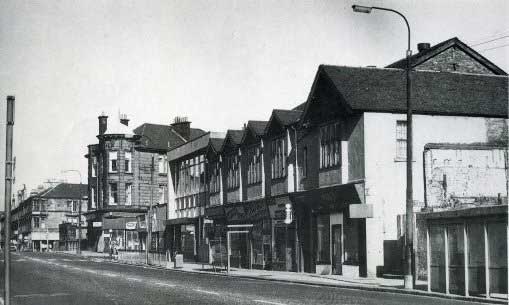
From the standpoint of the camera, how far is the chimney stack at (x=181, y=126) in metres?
86.4

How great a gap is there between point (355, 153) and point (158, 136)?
5618 centimetres

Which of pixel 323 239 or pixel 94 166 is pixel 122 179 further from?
pixel 323 239

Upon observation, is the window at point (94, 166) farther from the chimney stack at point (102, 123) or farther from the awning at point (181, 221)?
the awning at point (181, 221)

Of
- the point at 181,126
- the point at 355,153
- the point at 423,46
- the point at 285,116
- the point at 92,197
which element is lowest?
the point at 355,153

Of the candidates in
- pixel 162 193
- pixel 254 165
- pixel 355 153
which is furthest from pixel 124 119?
pixel 355 153

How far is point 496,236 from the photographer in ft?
61.8

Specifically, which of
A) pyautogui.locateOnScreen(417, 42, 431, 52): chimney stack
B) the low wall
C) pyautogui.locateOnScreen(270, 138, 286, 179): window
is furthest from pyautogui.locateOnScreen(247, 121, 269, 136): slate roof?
the low wall

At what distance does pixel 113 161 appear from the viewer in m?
81.2

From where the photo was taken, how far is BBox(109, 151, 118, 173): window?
266ft

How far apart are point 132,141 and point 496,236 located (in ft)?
219

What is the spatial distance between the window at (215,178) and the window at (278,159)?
31.2 feet

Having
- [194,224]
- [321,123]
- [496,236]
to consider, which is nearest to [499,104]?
[321,123]

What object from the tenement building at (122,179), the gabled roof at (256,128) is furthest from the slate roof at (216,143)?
the tenement building at (122,179)

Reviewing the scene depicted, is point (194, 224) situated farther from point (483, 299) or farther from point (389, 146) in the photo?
point (483, 299)
